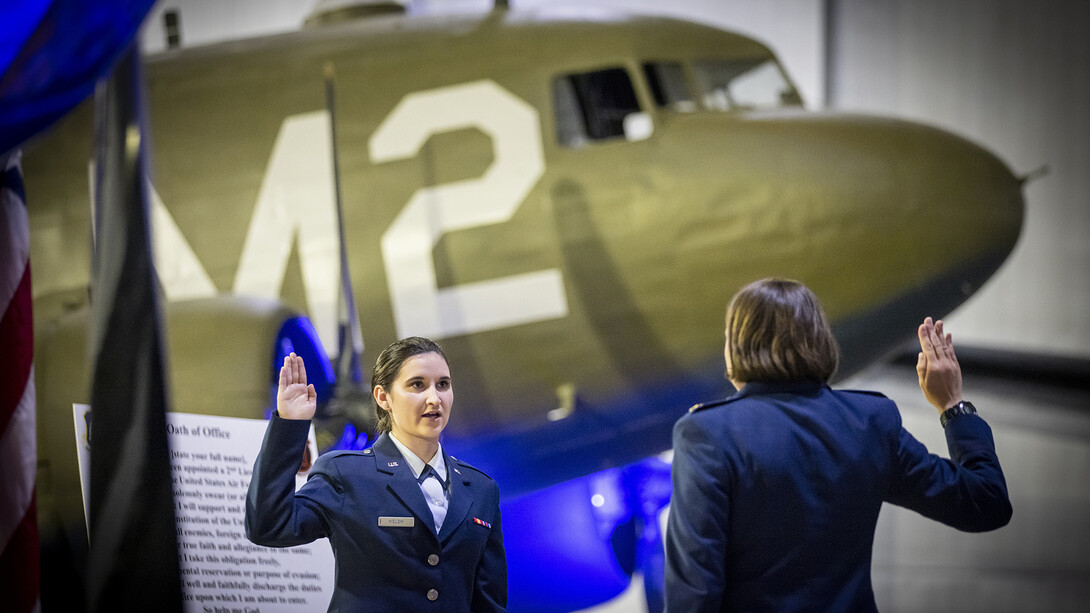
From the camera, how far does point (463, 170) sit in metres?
3.23

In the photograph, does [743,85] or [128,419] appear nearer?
[128,419]

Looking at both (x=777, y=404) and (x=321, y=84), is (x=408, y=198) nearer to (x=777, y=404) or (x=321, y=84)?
(x=321, y=84)

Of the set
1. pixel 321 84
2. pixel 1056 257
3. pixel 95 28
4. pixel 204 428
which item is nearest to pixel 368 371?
pixel 204 428

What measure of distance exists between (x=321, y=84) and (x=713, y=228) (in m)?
1.58

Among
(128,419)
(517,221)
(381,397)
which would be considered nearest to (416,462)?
(381,397)

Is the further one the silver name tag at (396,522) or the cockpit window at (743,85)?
the cockpit window at (743,85)

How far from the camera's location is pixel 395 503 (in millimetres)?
1970

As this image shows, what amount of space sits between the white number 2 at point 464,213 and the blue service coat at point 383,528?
3.96 feet

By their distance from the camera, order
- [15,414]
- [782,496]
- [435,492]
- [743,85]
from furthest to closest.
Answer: [743,85]
[15,414]
[435,492]
[782,496]

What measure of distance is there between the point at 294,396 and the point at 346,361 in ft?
3.39

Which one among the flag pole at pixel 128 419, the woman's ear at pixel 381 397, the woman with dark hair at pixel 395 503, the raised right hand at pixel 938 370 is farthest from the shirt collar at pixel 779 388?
the flag pole at pixel 128 419

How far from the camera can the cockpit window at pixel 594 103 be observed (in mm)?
3285

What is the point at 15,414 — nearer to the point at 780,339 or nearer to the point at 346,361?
the point at 346,361

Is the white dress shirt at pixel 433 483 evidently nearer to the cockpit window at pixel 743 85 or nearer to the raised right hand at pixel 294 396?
the raised right hand at pixel 294 396
